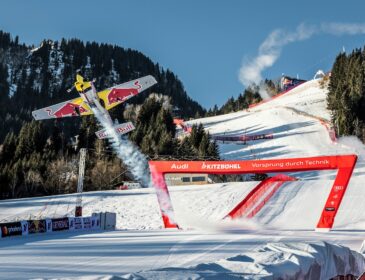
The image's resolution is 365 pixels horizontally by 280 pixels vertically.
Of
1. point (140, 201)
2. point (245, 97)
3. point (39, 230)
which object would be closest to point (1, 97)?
point (245, 97)

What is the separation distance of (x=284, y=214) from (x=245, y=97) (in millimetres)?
113134

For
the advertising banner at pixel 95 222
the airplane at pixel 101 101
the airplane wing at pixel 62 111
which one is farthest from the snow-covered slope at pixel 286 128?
the advertising banner at pixel 95 222

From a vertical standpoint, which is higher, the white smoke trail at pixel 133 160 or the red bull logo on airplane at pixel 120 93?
the red bull logo on airplane at pixel 120 93

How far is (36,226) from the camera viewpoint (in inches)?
908

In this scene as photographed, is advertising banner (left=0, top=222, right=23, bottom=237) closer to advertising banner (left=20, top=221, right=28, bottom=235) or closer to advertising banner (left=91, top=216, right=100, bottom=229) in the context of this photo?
advertising banner (left=20, top=221, right=28, bottom=235)

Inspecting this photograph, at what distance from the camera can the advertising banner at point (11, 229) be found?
20953 millimetres

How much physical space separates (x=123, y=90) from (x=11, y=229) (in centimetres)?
1473

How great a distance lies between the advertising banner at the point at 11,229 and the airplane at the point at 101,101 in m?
10.2

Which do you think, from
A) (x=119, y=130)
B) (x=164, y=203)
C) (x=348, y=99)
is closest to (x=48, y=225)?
(x=164, y=203)

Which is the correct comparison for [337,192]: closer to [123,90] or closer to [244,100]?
[123,90]

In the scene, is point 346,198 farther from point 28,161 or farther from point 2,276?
point 28,161

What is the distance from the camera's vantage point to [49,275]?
33.8ft

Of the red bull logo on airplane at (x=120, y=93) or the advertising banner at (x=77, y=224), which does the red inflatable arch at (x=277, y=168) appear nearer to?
the advertising banner at (x=77, y=224)

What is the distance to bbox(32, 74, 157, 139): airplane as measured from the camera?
1213 inches
